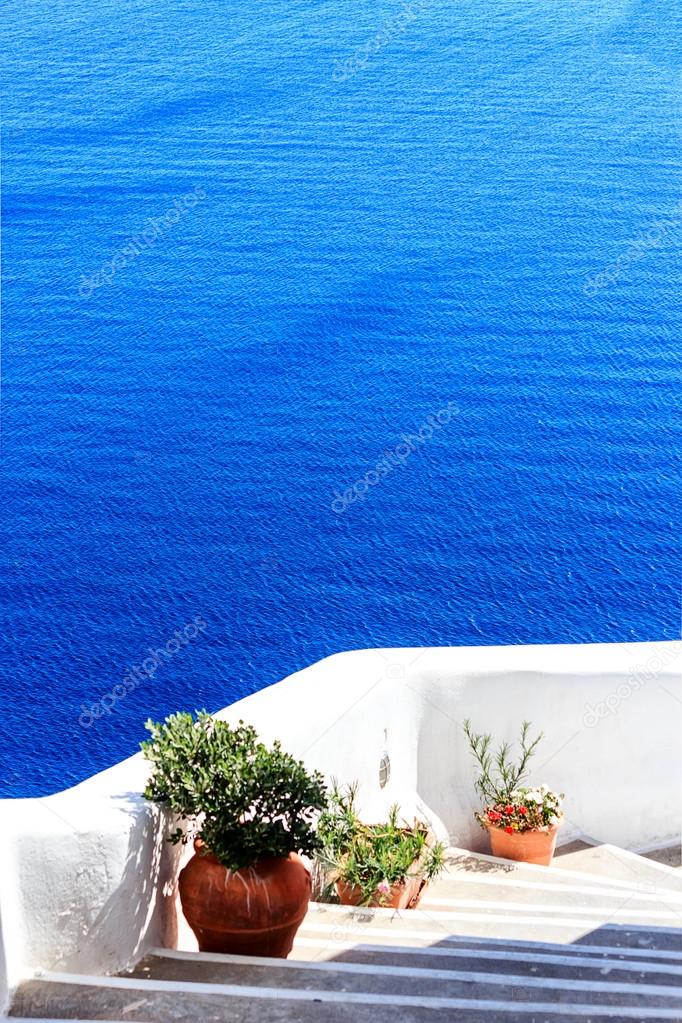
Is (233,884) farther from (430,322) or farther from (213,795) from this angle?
(430,322)

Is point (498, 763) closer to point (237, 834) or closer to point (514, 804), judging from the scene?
point (514, 804)

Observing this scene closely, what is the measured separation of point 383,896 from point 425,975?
2.78ft

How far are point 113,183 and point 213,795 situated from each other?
38.3ft

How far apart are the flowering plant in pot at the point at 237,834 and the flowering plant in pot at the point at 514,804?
52.4 inches

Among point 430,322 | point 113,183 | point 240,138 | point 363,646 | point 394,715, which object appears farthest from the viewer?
point 240,138

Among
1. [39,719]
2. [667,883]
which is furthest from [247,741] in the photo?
[39,719]

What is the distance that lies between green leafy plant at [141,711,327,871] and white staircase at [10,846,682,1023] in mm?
246

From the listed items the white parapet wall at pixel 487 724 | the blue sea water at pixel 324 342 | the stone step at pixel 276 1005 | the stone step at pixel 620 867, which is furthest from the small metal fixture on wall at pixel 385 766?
the blue sea water at pixel 324 342

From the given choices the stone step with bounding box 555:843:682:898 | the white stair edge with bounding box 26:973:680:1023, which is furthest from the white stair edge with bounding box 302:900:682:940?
the white stair edge with bounding box 26:973:680:1023

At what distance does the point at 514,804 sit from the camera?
407 centimetres

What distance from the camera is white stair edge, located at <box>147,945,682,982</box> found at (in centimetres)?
274

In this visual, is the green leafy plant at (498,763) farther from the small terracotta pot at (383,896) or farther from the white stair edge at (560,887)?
the small terracotta pot at (383,896)

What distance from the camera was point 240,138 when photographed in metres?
14.7

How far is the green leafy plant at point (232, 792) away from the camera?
2.77 m
